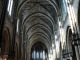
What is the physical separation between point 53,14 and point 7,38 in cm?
1465

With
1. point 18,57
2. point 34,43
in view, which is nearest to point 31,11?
point 18,57

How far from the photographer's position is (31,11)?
30781 millimetres

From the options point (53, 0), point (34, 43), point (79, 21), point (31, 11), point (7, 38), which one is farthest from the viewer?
point (34, 43)

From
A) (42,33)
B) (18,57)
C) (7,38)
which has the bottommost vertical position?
(18,57)

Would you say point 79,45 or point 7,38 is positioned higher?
point 7,38

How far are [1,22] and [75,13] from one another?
715 centimetres

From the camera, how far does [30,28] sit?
37.2 meters

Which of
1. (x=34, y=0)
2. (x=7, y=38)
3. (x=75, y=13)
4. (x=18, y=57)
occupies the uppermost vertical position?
(x=34, y=0)

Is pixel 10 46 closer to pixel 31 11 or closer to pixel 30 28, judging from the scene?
pixel 31 11

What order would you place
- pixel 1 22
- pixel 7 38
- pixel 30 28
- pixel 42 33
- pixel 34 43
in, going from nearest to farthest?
pixel 1 22, pixel 7 38, pixel 30 28, pixel 42 33, pixel 34 43

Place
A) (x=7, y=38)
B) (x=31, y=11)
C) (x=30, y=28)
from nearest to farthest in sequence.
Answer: (x=7, y=38)
(x=31, y=11)
(x=30, y=28)

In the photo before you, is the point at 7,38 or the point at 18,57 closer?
the point at 7,38

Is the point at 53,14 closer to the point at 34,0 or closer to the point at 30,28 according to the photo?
the point at 34,0

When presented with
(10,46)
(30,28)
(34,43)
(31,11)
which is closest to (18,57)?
(10,46)
